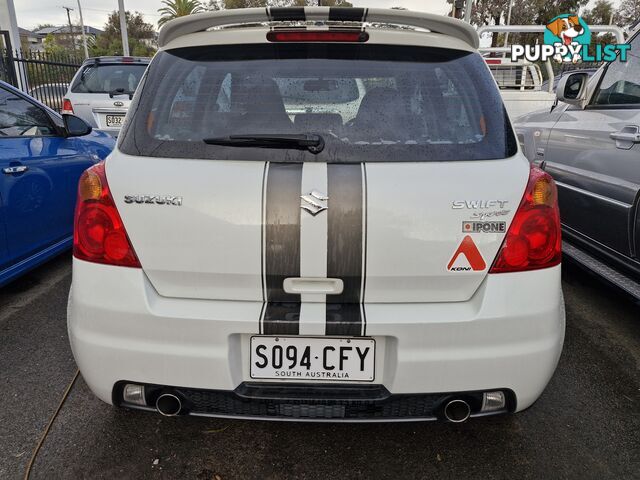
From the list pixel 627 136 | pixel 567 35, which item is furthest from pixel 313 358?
pixel 567 35

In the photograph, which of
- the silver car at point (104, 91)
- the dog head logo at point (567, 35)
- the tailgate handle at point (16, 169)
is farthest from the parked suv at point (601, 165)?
the dog head logo at point (567, 35)

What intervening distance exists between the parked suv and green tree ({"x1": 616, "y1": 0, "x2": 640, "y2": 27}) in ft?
157

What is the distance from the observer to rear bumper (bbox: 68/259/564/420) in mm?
1694

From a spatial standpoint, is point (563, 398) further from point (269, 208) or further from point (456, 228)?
point (269, 208)

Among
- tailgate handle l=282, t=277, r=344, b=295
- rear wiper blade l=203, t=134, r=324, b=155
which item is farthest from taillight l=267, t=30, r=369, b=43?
tailgate handle l=282, t=277, r=344, b=295

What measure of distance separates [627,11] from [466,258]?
53.0 metres

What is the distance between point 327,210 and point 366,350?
47cm

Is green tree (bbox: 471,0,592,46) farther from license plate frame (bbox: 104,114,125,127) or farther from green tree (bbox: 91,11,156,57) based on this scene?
license plate frame (bbox: 104,114,125,127)

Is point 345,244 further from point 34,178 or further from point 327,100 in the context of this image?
point 34,178

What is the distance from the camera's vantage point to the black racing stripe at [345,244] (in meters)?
1.65

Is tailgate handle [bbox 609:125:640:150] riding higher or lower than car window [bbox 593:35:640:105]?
lower

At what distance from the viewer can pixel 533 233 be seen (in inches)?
69.0

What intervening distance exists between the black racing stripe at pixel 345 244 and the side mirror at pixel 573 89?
2905 mm

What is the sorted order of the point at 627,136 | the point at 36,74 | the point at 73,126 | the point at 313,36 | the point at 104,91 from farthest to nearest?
the point at 36,74 → the point at 104,91 → the point at 73,126 → the point at 627,136 → the point at 313,36
